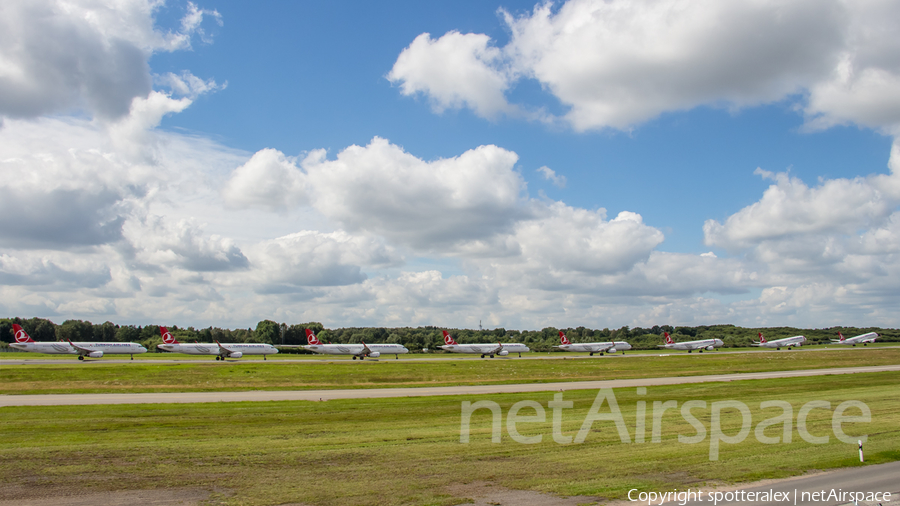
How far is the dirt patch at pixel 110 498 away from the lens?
1225 cm

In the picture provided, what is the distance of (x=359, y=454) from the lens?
60.4 feet

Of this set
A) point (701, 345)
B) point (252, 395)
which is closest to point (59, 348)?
point (252, 395)

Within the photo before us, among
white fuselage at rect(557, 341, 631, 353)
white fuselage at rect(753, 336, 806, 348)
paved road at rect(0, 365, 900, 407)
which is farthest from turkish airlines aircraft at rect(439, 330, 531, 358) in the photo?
paved road at rect(0, 365, 900, 407)

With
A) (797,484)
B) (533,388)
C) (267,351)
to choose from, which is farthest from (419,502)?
(267,351)

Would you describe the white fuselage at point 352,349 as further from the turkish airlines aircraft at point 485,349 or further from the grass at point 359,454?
the grass at point 359,454

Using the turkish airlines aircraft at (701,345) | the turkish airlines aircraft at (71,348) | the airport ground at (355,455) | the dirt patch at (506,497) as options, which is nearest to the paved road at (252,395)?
the airport ground at (355,455)

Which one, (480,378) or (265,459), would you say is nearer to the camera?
(265,459)

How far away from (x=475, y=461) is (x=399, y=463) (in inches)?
97.6

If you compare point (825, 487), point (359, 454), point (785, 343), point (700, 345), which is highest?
point (825, 487)

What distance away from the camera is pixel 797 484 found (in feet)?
44.7

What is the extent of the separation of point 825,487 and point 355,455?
1371 centimetres

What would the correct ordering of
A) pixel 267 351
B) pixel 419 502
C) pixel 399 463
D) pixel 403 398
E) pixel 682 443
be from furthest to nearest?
1. pixel 267 351
2. pixel 403 398
3. pixel 682 443
4. pixel 399 463
5. pixel 419 502

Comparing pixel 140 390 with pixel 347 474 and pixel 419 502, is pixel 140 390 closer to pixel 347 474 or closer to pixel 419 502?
pixel 347 474

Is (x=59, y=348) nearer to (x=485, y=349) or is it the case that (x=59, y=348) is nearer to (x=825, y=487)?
(x=485, y=349)
